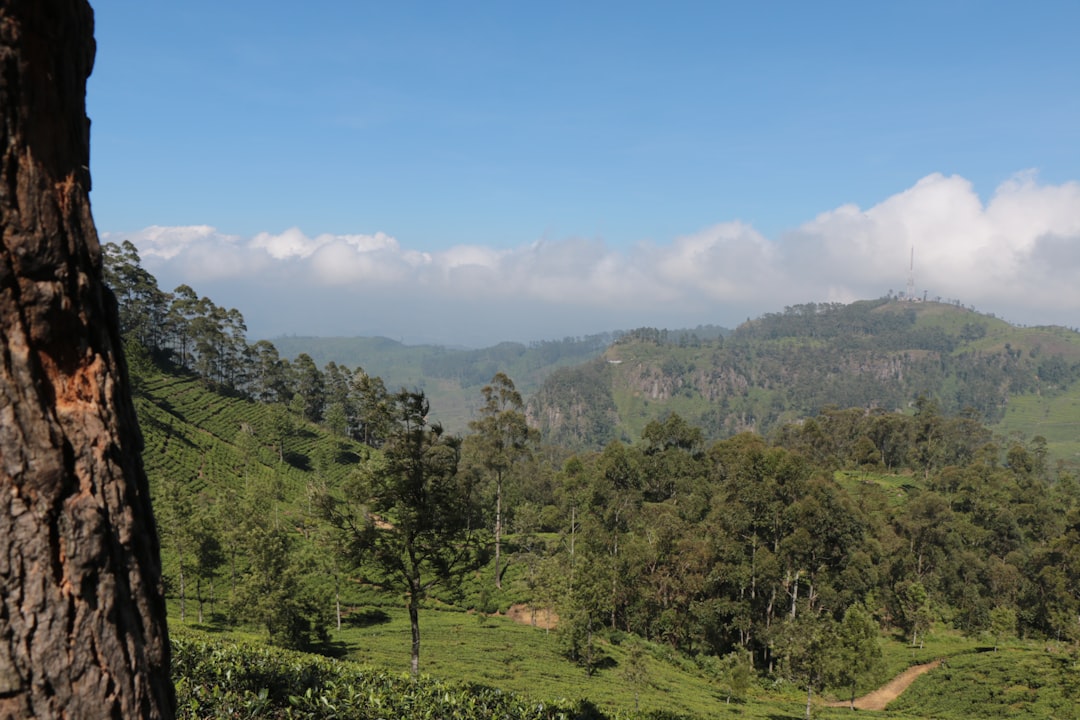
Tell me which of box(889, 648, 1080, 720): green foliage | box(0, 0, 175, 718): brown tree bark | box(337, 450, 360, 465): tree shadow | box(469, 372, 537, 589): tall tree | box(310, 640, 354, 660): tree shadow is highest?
box(0, 0, 175, 718): brown tree bark

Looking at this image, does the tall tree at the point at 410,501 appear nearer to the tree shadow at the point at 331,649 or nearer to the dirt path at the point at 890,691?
the tree shadow at the point at 331,649

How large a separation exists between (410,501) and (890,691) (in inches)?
1355

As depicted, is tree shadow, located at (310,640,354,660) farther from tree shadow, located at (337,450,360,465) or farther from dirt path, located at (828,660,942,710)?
tree shadow, located at (337,450,360,465)

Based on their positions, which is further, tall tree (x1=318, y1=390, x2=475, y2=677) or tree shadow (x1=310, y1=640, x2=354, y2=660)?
tree shadow (x1=310, y1=640, x2=354, y2=660)

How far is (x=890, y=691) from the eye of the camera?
1298 inches

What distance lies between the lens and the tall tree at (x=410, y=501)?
14945mm

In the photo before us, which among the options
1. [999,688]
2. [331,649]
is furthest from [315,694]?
[999,688]

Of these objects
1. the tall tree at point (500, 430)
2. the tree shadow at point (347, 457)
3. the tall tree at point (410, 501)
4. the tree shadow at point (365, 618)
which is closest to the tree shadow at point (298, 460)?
the tree shadow at point (347, 457)

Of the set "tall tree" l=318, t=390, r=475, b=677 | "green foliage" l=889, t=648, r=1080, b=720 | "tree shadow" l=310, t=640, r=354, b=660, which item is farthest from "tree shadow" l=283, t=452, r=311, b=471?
"green foliage" l=889, t=648, r=1080, b=720

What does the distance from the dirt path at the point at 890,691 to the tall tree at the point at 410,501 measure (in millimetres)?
28617

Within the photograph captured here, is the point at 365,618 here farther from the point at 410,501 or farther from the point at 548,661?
the point at 410,501

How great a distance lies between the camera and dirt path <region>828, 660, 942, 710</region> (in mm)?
31625

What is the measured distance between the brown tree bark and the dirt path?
38.2m

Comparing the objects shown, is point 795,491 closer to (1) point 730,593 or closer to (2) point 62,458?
(1) point 730,593
